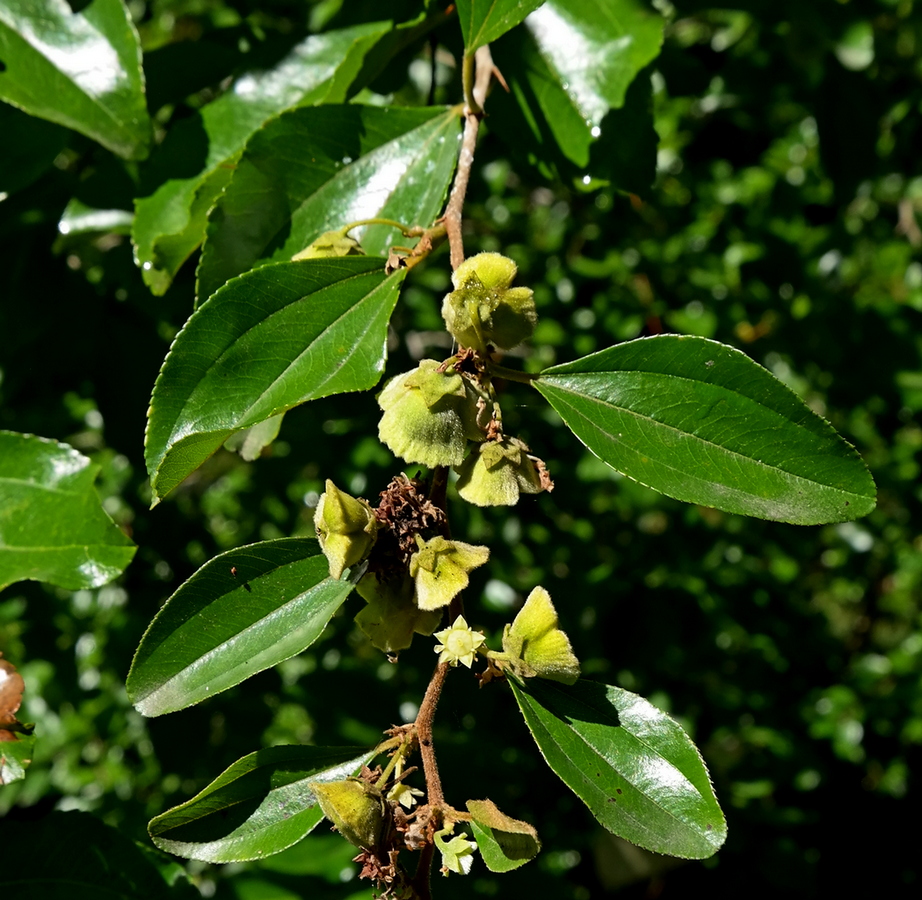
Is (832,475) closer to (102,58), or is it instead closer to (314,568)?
(314,568)

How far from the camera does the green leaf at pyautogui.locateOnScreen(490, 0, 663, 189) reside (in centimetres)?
101

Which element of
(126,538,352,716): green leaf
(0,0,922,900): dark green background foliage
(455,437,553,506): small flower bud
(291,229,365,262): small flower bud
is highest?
(291,229,365,262): small flower bud

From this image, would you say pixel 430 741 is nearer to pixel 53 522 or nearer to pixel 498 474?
pixel 498 474

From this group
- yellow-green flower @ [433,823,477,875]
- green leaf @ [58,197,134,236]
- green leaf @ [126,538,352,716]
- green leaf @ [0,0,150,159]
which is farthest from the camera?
green leaf @ [58,197,134,236]

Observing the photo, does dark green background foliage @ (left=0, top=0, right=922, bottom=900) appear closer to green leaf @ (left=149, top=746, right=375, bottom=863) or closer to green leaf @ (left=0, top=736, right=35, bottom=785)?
green leaf @ (left=0, top=736, right=35, bottom=785)

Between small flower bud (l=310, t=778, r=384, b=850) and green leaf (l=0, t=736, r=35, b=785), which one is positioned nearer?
small flower bud (l=310, t=778, r=384, b=850)

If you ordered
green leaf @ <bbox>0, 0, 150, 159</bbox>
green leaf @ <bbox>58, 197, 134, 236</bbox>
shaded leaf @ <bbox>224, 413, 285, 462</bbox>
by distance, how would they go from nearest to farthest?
shaded leaf @ <bbox>224, 413, 285, 462</bbox> → green leaf @ <bbox>0, 0, 150, 159</bbox> → green leaf @ <bbox>58, 197, 134, 236</bbox>

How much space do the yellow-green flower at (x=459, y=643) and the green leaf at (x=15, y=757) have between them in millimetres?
445

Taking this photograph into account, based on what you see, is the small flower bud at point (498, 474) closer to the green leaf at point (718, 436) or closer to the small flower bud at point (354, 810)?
the green leaf at point (718, 436)

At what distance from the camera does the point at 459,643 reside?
0.69 metres

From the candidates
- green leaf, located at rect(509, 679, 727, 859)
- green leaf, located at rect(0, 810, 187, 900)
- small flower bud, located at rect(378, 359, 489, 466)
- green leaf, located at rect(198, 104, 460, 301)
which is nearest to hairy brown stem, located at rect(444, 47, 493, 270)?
green leaf, located at rect(198, 104, 460, 301)

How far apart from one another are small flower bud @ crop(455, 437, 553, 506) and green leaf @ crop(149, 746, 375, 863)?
24cm

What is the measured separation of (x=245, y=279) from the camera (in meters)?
0.76

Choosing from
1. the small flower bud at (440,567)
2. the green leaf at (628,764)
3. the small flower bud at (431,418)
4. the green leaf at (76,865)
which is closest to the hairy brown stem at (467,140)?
the small flower bud at (431,418)
